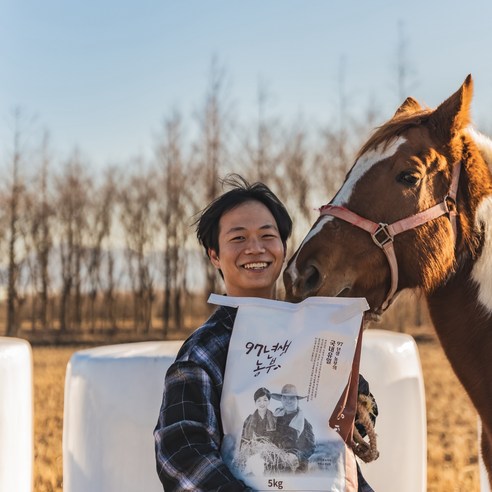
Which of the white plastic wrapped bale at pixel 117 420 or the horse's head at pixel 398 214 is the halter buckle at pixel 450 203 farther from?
the white plastic wrapped bale at pixel 117 420

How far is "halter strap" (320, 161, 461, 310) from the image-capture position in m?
2.79

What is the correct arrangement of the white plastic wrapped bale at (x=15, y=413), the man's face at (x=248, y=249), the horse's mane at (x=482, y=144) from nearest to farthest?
the man's face at (x=248, y=249)
the horse's mane at (x=482, y=144)
the white plastic wrapped bale at (x=15, y=413)

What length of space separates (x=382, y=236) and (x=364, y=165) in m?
0.32

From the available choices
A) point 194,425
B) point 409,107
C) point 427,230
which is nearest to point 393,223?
point 427,230

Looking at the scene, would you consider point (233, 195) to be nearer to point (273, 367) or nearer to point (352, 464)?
point (273, 367)

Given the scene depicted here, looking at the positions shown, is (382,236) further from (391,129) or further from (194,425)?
(194,425)

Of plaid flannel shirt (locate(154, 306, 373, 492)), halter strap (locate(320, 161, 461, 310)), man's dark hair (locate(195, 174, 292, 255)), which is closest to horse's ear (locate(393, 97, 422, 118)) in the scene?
halter strap (locate(320, 161, 461, 310))

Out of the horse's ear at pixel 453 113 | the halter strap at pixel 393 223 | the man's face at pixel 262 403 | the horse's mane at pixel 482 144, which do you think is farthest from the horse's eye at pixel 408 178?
the man's face at pixel 262 403

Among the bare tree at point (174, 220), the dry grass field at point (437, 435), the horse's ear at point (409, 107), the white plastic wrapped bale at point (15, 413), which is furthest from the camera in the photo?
the bare tree at point (174, 220)

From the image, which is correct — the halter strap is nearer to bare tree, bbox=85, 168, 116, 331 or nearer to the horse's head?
the horse's head

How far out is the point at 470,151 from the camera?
297 centimetres

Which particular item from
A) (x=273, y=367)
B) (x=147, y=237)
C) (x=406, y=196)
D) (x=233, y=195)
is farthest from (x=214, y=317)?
(x=147, y=237)

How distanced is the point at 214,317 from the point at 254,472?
0.58m

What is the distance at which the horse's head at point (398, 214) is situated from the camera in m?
2.77
